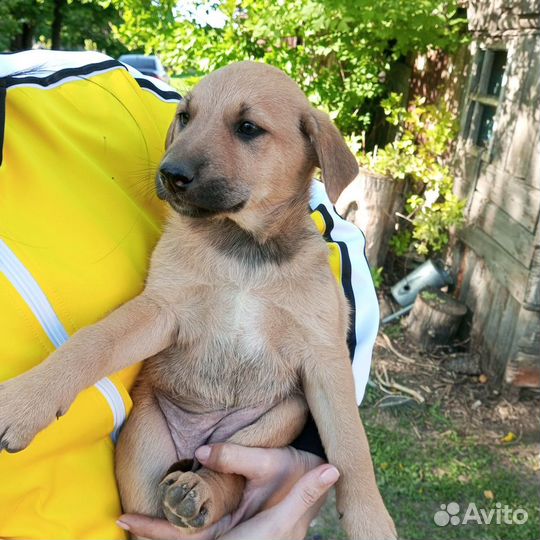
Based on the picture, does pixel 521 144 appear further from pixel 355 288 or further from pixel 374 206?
pixel 355 288

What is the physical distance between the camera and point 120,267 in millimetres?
1813

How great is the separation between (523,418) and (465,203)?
2.33 metres

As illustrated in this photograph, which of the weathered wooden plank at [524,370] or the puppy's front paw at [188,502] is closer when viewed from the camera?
the puppy's front paw at [188,502]

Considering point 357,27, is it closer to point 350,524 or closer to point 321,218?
point 321,218

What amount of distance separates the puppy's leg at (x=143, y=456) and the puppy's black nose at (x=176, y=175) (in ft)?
2.24

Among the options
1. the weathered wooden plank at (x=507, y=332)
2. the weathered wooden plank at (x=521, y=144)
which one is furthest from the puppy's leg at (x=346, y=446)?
the weathered wooden plank at (x=521, y=144)

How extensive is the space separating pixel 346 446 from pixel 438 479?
2.64 meters

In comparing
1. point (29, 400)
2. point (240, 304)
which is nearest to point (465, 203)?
point (240, 304)

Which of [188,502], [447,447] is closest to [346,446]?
[188,502]

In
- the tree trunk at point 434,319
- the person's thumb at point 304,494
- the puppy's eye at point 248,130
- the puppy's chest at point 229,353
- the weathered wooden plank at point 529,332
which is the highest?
the puppy's eye at point 248,130

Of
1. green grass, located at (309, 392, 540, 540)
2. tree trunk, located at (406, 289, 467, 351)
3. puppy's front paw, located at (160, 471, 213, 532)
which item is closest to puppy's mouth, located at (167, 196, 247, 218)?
puppy's front paw, located at (160, 471, 213, 532)

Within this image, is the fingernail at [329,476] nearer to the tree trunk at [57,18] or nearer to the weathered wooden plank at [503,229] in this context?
the weathered wooden plank at [503,229]

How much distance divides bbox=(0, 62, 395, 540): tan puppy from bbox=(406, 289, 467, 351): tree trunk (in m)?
3.83

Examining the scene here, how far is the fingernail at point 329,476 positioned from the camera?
1896mm
